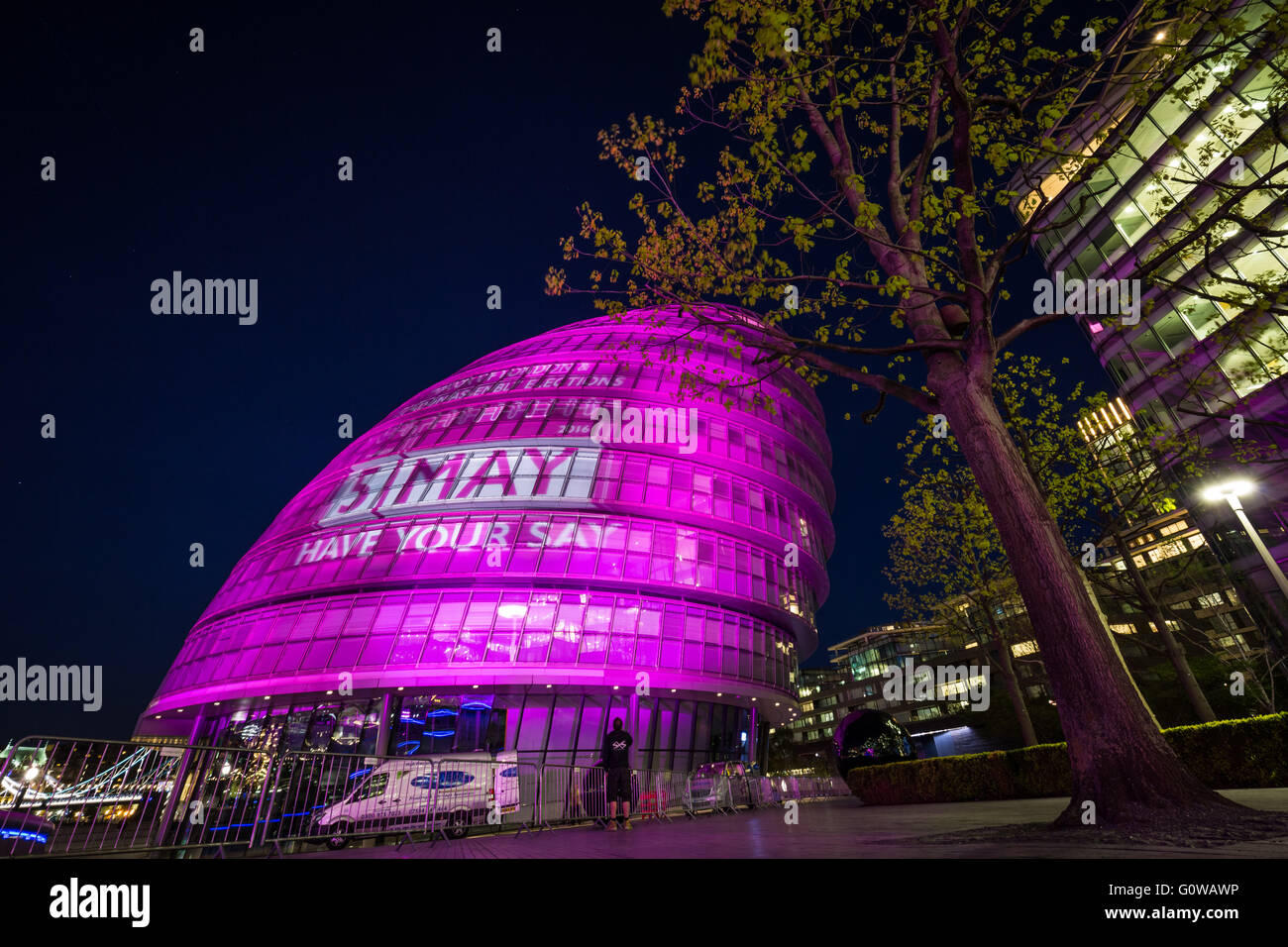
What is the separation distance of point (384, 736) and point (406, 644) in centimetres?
385

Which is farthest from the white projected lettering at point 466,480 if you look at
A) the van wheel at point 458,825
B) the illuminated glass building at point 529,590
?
the van wheel at point 458,825

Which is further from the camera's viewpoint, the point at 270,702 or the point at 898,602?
the point at 898,602

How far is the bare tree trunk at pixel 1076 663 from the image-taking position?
18.3ft

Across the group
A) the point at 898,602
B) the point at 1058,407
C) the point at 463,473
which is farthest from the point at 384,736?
the point at 1058,407

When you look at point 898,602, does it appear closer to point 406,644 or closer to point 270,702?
point 406,644

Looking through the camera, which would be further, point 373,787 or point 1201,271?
point 1201,271

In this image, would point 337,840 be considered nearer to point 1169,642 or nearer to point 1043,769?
point 1043,769

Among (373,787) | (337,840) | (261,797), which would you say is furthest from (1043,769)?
(261,797)

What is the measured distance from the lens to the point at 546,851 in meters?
6.76

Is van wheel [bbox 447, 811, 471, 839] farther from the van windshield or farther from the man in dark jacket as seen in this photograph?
the man in dark jacket

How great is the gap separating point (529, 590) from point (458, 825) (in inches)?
613

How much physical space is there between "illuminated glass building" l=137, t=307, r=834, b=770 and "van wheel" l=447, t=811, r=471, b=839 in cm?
1222

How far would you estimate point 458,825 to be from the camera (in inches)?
456

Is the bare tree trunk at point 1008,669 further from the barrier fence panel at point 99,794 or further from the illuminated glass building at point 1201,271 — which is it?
the barrier fence panel at point 99,794
